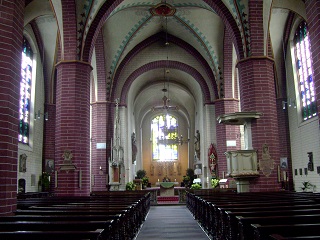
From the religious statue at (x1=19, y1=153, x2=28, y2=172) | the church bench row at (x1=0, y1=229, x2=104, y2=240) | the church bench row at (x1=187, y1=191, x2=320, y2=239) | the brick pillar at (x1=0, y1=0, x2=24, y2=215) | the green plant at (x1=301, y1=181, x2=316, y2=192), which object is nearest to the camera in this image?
the church bench row at (x1=0, y1=229, x2=104, y2=240)

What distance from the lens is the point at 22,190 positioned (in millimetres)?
15570

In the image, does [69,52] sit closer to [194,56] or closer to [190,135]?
[194,56]

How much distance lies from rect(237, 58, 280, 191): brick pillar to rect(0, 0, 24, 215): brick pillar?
7.80 meters

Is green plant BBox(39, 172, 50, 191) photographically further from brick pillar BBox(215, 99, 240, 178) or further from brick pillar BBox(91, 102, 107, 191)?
brick pillar BBox(215, 99, 240, 178)

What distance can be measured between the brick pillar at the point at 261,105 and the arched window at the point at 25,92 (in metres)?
9.70

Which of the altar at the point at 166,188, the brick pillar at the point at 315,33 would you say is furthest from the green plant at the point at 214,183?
the brick pillar at the point at 315,33

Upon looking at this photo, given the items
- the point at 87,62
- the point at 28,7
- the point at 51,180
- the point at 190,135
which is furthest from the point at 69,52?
the point at 190,135

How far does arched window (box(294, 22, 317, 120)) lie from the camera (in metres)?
15.5

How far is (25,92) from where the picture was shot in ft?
54.4

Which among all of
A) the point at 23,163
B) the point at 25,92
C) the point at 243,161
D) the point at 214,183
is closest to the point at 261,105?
the point at 243,161

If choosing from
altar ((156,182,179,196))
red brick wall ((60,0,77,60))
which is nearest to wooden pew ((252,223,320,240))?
red brick wall ((60,0,77,60))

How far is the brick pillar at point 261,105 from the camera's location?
11.4m

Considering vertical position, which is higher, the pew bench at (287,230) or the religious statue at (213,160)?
the religious statue at (213,160)

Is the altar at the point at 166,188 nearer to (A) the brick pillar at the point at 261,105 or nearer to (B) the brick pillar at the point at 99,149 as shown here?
(B) the brick pillar at the point at 99,149
